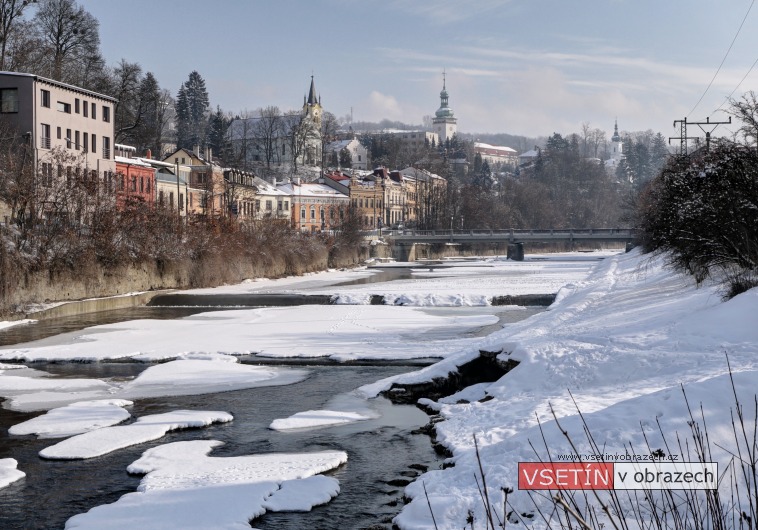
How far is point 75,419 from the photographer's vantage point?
1641 centimetres

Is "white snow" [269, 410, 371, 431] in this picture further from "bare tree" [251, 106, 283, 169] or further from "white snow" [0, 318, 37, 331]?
"bare tree" [251, 106, 283, 169]

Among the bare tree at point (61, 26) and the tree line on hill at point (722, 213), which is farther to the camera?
the bare tree at point (61, 26)

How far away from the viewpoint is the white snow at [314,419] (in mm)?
15855

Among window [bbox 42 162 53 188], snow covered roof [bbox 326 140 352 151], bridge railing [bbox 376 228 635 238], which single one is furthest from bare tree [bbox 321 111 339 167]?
window [bbox 42 162 53 188]

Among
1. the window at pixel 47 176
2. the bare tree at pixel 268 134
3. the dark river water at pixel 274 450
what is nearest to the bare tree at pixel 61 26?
the window at pixel 47 176

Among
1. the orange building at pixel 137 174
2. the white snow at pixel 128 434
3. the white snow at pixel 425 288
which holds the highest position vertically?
the orange building at pixel 137 174

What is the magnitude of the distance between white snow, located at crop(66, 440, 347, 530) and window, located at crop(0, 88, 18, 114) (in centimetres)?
4889

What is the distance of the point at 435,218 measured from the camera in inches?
5212

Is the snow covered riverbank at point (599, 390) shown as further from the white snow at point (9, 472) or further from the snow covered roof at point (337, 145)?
the snow covered roof at point (337, 145)

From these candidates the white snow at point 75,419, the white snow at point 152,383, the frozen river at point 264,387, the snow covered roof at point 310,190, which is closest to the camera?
the frozen river at point 264,387

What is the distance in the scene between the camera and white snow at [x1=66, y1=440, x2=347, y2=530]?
1066cm

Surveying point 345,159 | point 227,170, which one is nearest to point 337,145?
point 345,159

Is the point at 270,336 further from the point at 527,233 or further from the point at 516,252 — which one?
the point at 527,233

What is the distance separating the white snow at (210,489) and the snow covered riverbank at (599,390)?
5.44 feet
